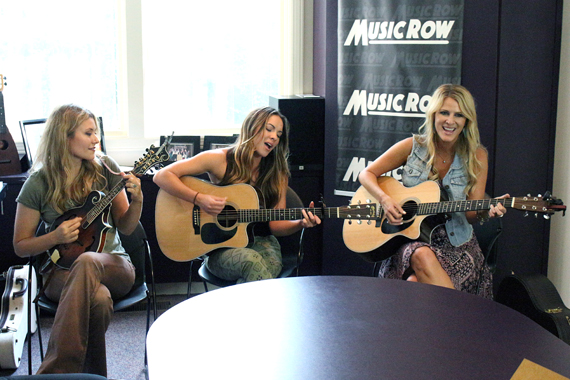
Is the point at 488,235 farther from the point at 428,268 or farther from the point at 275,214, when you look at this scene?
the point at 275,214

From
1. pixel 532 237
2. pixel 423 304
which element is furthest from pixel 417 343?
pixel 532 237

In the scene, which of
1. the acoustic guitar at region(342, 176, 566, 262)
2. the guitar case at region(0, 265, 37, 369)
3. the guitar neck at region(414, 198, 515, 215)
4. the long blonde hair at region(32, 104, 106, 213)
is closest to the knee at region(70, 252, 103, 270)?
the long blonde hair at region(32, 104, 106, 213)

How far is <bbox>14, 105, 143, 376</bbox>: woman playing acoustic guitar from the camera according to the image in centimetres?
241

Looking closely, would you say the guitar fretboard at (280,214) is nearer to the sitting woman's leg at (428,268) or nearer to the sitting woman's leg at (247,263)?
the sitting woman's leg at (247,263)

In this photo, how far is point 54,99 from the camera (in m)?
4.14

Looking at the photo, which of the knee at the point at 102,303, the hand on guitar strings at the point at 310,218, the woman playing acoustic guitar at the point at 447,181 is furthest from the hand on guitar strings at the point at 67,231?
the woman playing acoustic guitar at the point at 447,181

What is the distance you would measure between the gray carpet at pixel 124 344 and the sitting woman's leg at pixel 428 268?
1.36 m

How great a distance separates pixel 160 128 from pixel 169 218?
1.46 m

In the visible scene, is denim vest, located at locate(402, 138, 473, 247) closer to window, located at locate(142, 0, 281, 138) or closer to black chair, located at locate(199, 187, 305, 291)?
black chair, located at locate(199, 187, 305, 291)

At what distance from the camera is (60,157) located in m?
2.71

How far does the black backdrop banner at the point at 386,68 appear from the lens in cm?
346

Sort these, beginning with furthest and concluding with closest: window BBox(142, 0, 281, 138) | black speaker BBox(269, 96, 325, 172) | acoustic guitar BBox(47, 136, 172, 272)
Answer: window BBox(142, 0, 281, 138), black speaker BBox(269, 96, 325, 172), acoustic guitar BBox(47, 136, 172, 272)

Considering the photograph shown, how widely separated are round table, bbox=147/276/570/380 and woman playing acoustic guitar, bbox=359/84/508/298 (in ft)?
2.36

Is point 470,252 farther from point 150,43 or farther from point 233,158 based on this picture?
point 150,43
